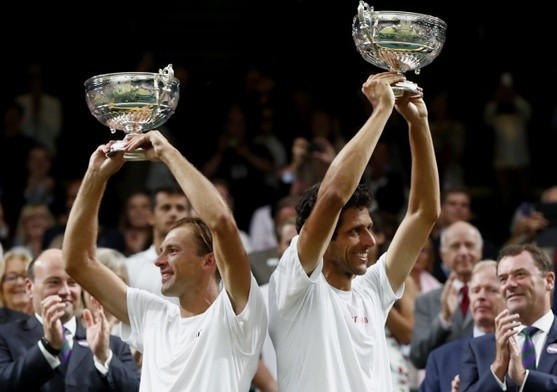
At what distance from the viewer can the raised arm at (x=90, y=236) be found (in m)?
6.50

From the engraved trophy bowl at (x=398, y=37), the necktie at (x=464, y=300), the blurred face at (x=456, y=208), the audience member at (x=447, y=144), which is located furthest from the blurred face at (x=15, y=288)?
the audience member at (x=447, y=144)

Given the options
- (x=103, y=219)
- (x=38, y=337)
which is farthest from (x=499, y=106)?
(x=38, y=337)

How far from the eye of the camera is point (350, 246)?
6332 millimetres

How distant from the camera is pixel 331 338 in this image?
6184mm

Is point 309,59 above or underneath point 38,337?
above

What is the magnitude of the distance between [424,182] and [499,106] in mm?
8380

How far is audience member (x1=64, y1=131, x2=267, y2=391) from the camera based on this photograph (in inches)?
242

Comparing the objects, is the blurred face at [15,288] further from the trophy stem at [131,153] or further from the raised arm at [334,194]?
the raised arm at [334,194]

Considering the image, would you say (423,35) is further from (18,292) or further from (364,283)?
(18,292)

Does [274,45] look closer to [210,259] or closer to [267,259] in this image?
[267,259]

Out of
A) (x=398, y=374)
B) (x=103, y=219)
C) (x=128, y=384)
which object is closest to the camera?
(x=128, y=384)

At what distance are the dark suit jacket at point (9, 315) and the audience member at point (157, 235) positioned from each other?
3.03 ft

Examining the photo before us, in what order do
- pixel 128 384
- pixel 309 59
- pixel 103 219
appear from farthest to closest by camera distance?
1. pixel 309 59
2. pixel 103 219
3. pixel 128 384

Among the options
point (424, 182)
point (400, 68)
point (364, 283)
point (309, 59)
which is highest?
point (309, 59)
